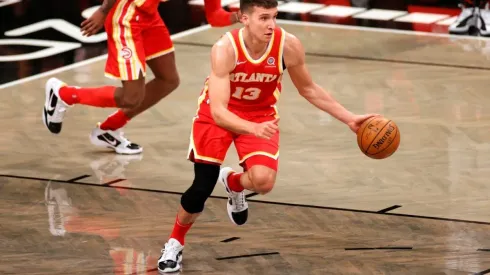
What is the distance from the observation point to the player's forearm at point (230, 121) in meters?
6.71

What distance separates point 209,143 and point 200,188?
26 centimetres

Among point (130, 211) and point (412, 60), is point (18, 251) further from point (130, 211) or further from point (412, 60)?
point (412, 60)

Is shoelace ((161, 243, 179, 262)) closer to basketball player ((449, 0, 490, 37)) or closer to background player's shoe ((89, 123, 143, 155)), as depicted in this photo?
background player's shoe ((89, 123, 143, 155))

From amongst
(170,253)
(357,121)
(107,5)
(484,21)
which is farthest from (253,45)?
(484,21)

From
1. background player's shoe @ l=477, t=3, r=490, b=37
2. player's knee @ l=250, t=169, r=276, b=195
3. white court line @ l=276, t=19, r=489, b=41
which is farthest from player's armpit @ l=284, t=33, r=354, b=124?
background player's shoe @ l=477, t=3, r=490, b=37

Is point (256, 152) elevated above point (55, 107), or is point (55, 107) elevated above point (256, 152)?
point (256, 152)

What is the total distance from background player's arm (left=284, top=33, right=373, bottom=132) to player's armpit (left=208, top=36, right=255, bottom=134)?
33 cm

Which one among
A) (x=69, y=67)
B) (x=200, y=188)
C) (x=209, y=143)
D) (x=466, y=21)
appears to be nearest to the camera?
(x=200, y=188)

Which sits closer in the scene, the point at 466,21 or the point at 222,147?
the point at 222,147

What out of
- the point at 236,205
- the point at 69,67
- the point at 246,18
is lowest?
the point at 69,67

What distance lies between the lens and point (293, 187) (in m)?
8.88

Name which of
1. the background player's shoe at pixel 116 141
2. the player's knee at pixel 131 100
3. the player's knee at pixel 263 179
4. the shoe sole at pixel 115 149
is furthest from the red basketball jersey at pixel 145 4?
the player's knee at pixel 263 179

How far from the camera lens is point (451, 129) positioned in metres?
10.3

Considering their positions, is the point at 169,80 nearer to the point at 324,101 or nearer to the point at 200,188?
the point at 324,101
